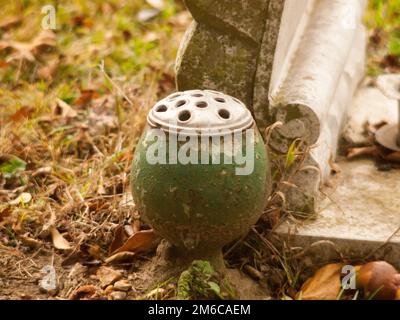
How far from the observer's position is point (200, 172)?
2152 millimetres

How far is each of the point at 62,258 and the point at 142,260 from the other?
325 mm

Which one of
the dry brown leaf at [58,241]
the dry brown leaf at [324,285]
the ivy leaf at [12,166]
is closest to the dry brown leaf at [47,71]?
the ivy leaf at [12,166]

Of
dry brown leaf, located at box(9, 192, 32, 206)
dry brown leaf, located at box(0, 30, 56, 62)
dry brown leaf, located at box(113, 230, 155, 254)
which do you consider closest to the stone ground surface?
dry brown leaf, located at box(113, 230, 155, 254)

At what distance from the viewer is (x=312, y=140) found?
8.48 ft

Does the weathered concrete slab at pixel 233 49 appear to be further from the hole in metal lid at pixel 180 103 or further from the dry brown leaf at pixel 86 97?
the dry brown leaf at pixel 86 97

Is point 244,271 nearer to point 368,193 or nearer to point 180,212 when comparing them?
point 180,212

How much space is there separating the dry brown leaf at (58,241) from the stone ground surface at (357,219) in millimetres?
860

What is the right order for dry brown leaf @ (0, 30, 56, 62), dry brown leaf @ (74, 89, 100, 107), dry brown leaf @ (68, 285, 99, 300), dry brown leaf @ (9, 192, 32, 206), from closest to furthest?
dry brown leaf @ (68, 285, 99, 300) → dry brown leaf @ (9, 192, 32, 206) → dry brown leaf @ (74, 89, 100, 107) → dry brown leaf @ (0, 30, 56, 62)

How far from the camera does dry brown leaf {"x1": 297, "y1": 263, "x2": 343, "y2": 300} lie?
2.36 m

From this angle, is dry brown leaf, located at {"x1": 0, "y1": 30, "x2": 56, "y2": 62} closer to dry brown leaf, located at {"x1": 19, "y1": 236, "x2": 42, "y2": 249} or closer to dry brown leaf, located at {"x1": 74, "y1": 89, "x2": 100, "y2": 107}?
dry brown leaf, located at {"x1": 74, "y1": 89, "x2": 100, "y2": 107}

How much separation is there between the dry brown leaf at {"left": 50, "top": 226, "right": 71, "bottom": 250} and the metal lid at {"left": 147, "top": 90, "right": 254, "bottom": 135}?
715 millimetres

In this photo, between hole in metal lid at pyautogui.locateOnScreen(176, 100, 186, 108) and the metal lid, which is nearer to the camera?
the metal lid

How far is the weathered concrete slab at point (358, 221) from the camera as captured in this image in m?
2.50

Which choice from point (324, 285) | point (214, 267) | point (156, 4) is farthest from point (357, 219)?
point (156, 4)
